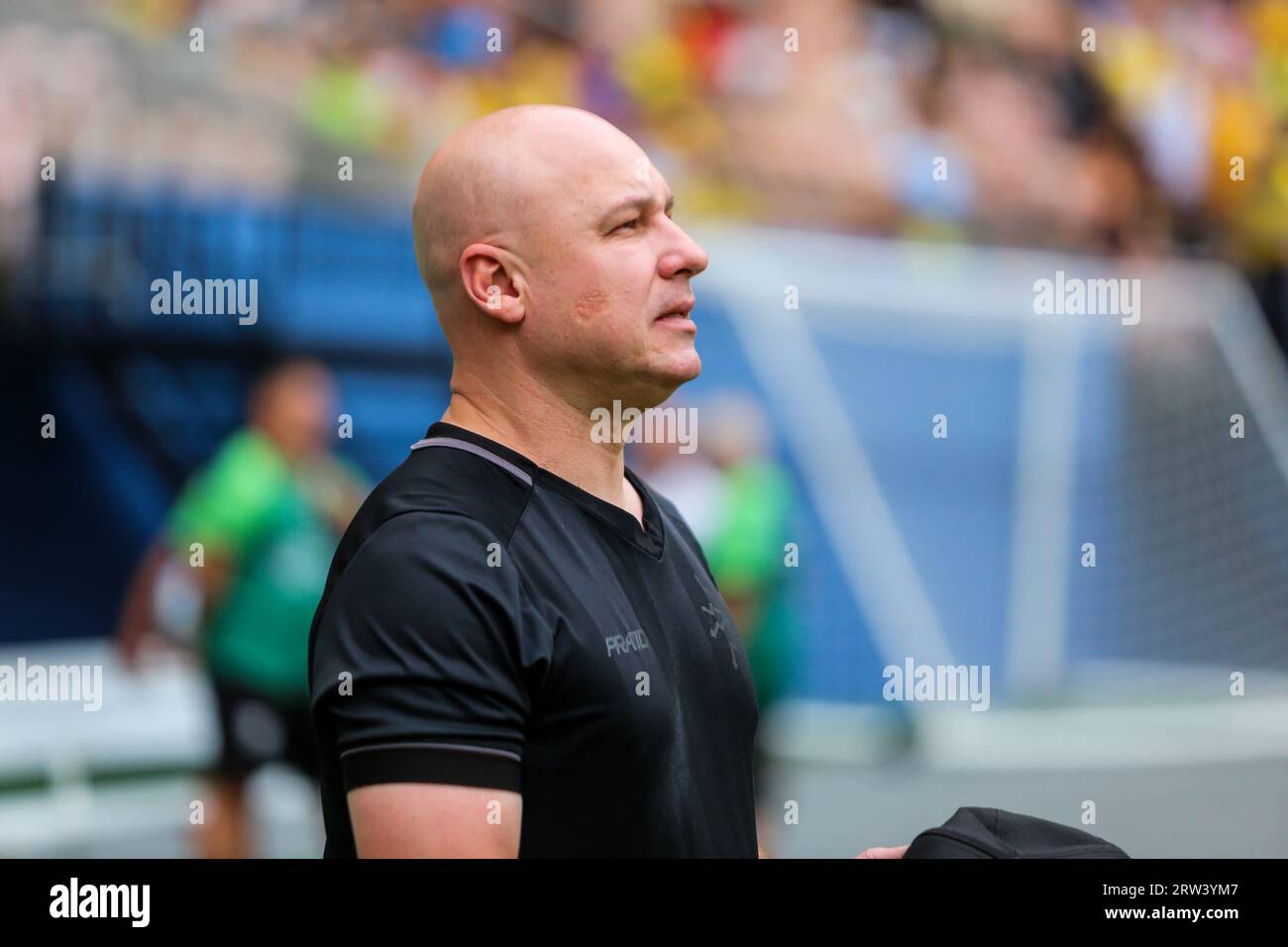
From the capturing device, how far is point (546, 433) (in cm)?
176

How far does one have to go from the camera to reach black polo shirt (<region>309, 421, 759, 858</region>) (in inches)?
57.9

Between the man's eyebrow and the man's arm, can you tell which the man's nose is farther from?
the man's arm

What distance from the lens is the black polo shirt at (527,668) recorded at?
4.83 feet

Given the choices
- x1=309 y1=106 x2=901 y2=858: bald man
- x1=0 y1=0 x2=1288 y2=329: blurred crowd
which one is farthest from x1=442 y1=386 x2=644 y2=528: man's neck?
x1=0 y1=0 x2=1288 y2=329: blurred crowd

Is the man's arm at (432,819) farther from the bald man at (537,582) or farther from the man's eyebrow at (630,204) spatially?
the man's eyebrow at (630,204)

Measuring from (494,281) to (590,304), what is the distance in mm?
113

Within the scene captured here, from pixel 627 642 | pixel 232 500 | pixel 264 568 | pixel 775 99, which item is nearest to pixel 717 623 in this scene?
pixel 627 642

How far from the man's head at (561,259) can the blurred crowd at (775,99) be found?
3599mm

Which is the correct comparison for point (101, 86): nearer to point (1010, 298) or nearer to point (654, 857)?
point (1010, 298)

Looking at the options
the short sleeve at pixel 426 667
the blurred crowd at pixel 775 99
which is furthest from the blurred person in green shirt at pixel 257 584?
the short sleeve at pixel 426 667

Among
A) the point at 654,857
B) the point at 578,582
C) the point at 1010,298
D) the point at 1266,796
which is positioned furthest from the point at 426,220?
the point at 1266,796

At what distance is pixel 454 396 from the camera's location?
71.0 inches

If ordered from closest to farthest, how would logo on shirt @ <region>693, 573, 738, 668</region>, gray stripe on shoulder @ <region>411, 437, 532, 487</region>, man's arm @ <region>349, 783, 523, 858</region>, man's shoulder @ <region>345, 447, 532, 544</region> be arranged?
1. man's arm @ <region>349, 783, 523, 858</region>
2. man's shoulder @ <region>345, 447, 532, 544</region>
3. gray stripe on shoulder @ <region>411, 437, 532, 487</region>
4. logo on shirt @ <region>693, 573, 738, 668</region>

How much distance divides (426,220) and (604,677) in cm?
59
